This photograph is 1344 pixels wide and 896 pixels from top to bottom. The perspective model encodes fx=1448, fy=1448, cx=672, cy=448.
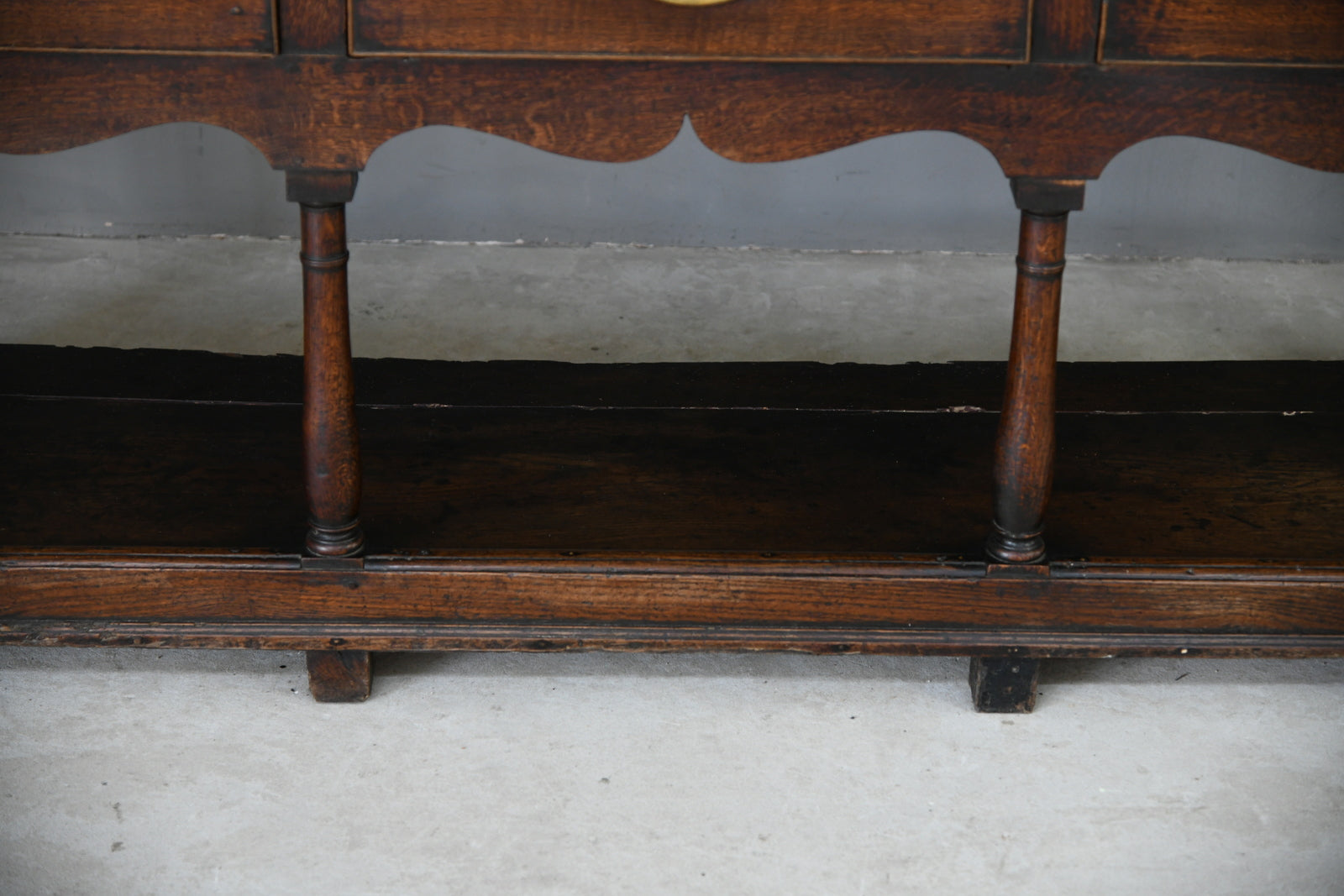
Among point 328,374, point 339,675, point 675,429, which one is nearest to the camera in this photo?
point 328,374

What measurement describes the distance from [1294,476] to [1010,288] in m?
2.55

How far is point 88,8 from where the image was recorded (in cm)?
201

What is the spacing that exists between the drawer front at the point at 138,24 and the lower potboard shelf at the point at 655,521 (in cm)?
82

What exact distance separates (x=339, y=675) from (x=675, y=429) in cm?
86

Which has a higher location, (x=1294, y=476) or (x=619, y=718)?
(x=1294, y=476)

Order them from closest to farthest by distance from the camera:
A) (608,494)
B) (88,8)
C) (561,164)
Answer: (88,8) → (608,494) → (561,164)

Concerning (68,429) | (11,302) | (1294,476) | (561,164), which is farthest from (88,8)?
(561,164)

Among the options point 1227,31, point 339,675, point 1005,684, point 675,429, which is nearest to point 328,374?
point 339,675

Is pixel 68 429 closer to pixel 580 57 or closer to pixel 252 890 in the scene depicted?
pixel 252 890

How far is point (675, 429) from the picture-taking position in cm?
296

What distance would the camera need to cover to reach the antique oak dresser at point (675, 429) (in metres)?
2.04

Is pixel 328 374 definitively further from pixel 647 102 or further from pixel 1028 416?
pixel 1028 416

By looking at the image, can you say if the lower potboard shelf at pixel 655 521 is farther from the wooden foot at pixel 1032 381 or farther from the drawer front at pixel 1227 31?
the drawer front at pixel 1227 31

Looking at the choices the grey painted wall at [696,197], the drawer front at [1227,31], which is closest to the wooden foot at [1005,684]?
the drawer front at [1227,31]
